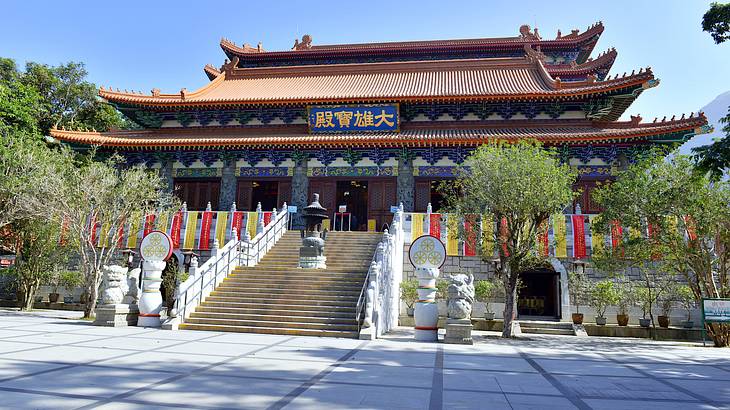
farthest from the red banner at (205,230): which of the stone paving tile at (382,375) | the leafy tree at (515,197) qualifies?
the stone paving tile at (382,375)

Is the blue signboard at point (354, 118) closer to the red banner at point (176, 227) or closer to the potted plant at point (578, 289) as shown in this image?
the red banner at point (176, 227)

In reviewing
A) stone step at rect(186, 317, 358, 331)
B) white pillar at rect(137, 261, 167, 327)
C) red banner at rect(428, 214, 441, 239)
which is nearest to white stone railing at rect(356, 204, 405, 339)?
stone step at rect(186, 317, 358, 331)

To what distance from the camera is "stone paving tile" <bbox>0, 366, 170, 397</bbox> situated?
4715mm

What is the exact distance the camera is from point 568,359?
808 centimetres

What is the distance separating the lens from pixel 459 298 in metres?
9.98

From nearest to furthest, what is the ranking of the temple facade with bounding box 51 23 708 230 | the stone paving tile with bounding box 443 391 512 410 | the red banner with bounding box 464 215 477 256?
the stone paving tile with bounding box 443 391 512 410
the red banner with bounding box 464 215 477 256
the temple facade with bounding box 51 23 708 230

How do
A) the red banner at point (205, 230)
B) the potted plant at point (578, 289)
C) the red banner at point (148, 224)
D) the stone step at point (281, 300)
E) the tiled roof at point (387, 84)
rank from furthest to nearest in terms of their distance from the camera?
1. the tiled roof at point (387, 84)
2. the red banner at point (205, 230)
3. the red banner at point (148, 224)
4. the potted plant at point (578, 289)
5. the stone step at point (281, 300)

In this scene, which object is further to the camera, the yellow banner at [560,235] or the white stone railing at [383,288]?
the yellow banner at [560,235]

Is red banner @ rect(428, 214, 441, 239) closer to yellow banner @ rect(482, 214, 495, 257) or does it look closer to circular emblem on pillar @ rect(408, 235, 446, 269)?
yellow banner @ rect(482, 214, 495, 257)

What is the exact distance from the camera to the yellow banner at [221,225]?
17.2m

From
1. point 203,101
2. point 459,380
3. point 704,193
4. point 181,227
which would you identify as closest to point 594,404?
point 459,380

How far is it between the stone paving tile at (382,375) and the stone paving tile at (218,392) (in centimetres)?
71

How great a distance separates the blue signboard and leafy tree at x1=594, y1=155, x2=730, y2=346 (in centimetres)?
969

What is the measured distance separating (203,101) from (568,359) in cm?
1759
